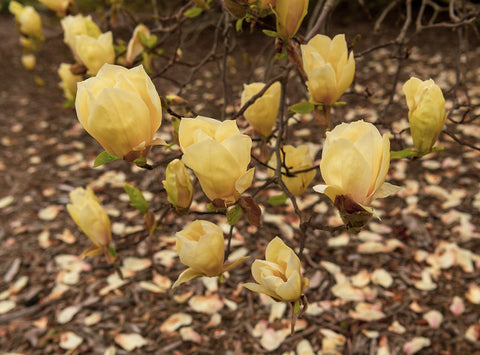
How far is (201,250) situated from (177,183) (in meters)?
0.09

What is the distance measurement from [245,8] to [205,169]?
239 millimetres

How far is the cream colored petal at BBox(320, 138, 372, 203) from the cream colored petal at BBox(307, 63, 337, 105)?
0.19m

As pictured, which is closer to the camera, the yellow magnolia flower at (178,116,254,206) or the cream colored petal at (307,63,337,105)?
the yellow magnolia flower at (178,116,254,206)

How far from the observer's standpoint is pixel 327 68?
59cm

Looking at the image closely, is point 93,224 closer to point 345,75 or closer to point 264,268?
point 264,268

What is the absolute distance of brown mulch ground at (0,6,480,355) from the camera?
4.04ft

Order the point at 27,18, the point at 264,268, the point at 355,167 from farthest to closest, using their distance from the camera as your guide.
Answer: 1. the point at 27,18
2. the point at 264,268
3. the point at 355,167

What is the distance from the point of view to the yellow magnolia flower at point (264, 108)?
70cm

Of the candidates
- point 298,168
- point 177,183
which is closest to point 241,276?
point 298,168

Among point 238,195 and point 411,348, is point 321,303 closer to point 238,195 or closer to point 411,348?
point 411,348

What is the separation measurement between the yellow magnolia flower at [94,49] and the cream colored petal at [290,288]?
54 cm

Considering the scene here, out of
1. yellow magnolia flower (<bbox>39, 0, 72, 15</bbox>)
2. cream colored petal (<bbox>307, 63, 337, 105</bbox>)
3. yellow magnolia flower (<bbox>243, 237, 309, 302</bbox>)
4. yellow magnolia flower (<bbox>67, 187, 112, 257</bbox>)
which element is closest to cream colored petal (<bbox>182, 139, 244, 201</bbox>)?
yellow magnolia flower (<bbox>243, 237, 309, 302</bbox>)

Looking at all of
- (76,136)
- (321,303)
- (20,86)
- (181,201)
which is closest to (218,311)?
(321,303)

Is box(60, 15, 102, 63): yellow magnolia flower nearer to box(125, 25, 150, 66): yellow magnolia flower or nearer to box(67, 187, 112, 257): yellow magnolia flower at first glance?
box(125, 25, 150, 66): yellow magnolia flower
